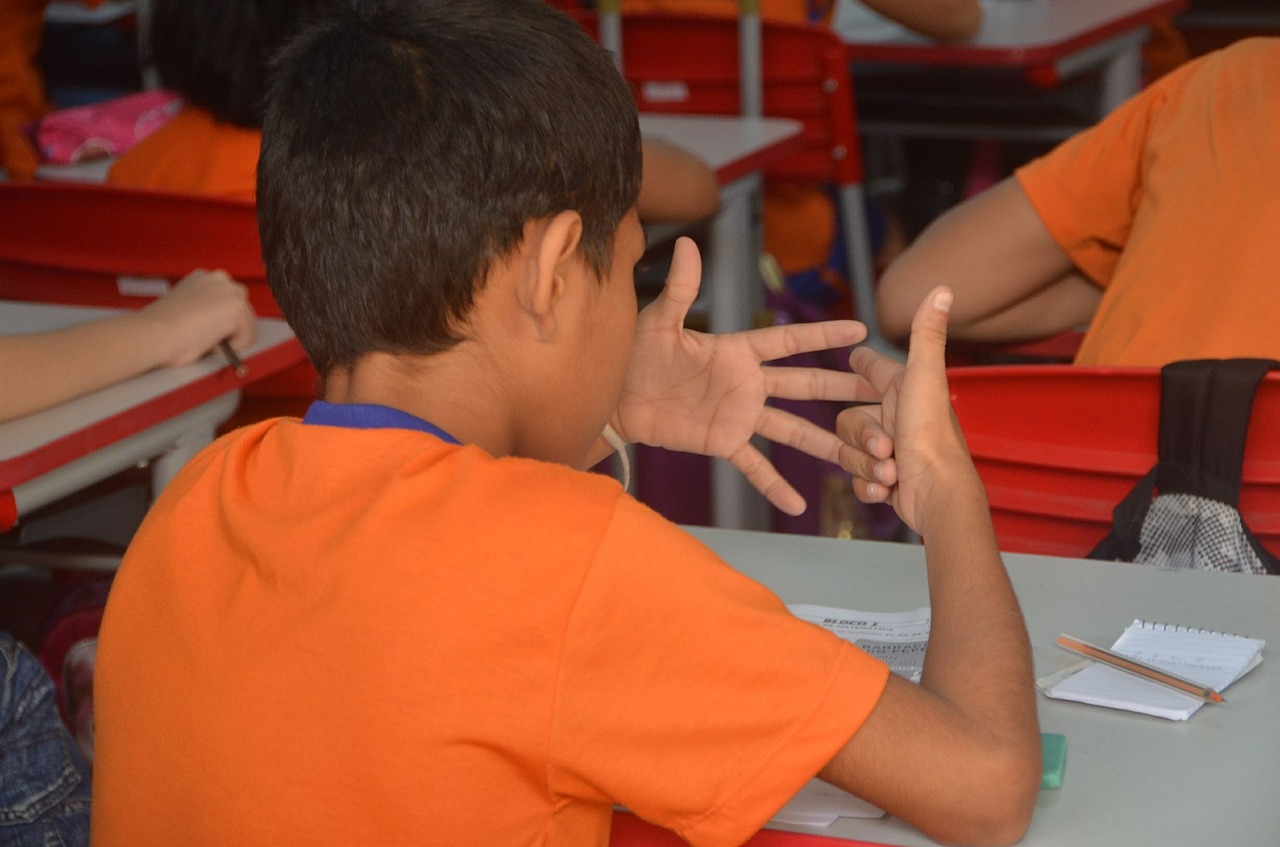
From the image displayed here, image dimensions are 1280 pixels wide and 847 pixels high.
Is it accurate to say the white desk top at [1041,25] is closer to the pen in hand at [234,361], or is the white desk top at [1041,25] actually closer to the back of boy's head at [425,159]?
the pen in hand at [234,361]

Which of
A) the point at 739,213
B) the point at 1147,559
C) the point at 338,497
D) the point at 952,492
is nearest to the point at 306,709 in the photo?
the point at 338,497

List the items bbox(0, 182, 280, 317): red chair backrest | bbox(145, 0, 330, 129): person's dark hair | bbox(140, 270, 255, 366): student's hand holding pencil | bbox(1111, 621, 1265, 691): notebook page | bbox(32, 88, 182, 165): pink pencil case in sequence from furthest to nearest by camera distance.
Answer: bbox(32, 88, 182, 165): pink pencil case → bbox(145, 0, 330, 129): person's dark hair → bbox(0, 182, 280, 317): red chair backrest → bbox(140, 270, 255, 366): student's hand holding pencil → bbox(1111, 621, 1265, 691): notebook page

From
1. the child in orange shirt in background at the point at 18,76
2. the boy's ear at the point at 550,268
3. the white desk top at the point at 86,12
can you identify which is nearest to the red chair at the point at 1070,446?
the boy's ear at the point at 550,268

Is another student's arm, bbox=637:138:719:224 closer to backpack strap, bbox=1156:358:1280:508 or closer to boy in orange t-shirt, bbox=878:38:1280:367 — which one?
boy in orange t-shirt, bbox=878:38:1280:367

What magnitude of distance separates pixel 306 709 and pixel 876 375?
56 centimetres

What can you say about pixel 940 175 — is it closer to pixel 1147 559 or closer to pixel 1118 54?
pixel 1118 54

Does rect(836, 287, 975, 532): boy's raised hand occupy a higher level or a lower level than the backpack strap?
higher

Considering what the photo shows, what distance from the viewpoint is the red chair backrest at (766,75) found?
326 centimetres

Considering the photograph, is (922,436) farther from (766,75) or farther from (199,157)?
(766,75)

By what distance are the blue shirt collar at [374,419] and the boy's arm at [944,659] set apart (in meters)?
0.32

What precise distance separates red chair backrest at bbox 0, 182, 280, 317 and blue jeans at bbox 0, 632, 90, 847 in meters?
0.71

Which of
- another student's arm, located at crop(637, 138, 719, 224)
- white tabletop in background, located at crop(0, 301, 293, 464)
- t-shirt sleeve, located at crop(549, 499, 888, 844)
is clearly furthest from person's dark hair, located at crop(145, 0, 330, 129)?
t-shirt sleeve, located at crop(549, 499, 888, 844)

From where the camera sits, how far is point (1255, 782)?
0.93 metres

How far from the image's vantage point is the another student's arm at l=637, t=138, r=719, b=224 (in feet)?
7.81
